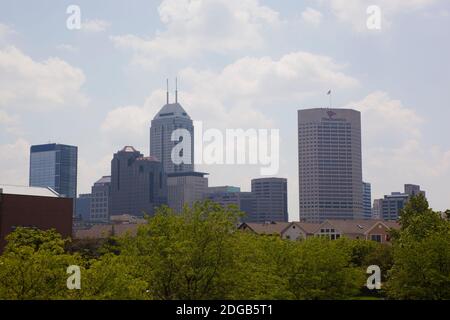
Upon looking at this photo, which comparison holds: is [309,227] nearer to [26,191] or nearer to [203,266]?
[26,191]

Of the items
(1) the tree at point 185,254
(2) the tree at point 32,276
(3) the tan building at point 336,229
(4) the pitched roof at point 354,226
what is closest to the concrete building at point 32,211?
(3) the tan building at point 336,229

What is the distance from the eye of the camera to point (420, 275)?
128ft

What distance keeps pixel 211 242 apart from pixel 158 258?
2.60 metres

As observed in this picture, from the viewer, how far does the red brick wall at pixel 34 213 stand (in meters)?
74.9

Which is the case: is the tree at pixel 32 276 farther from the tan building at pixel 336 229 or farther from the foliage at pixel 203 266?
the tan building at pixel 336 229

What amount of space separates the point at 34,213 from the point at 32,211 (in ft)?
1.17

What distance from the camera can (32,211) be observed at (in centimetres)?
7756

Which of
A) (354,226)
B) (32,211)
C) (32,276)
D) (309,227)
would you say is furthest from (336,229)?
(32,276)

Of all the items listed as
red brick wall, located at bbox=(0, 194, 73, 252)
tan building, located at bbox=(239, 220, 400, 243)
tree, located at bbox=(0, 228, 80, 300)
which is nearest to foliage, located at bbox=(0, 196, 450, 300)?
tree, located at bbox=(0, 228, 80, 300)

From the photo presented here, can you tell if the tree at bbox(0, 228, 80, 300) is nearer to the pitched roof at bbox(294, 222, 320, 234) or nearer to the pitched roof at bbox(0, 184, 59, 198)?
the pitched roof at bbox(0, 184, 59, 198)

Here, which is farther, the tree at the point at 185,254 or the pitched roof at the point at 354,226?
the pitched roof at the point at 354,226
